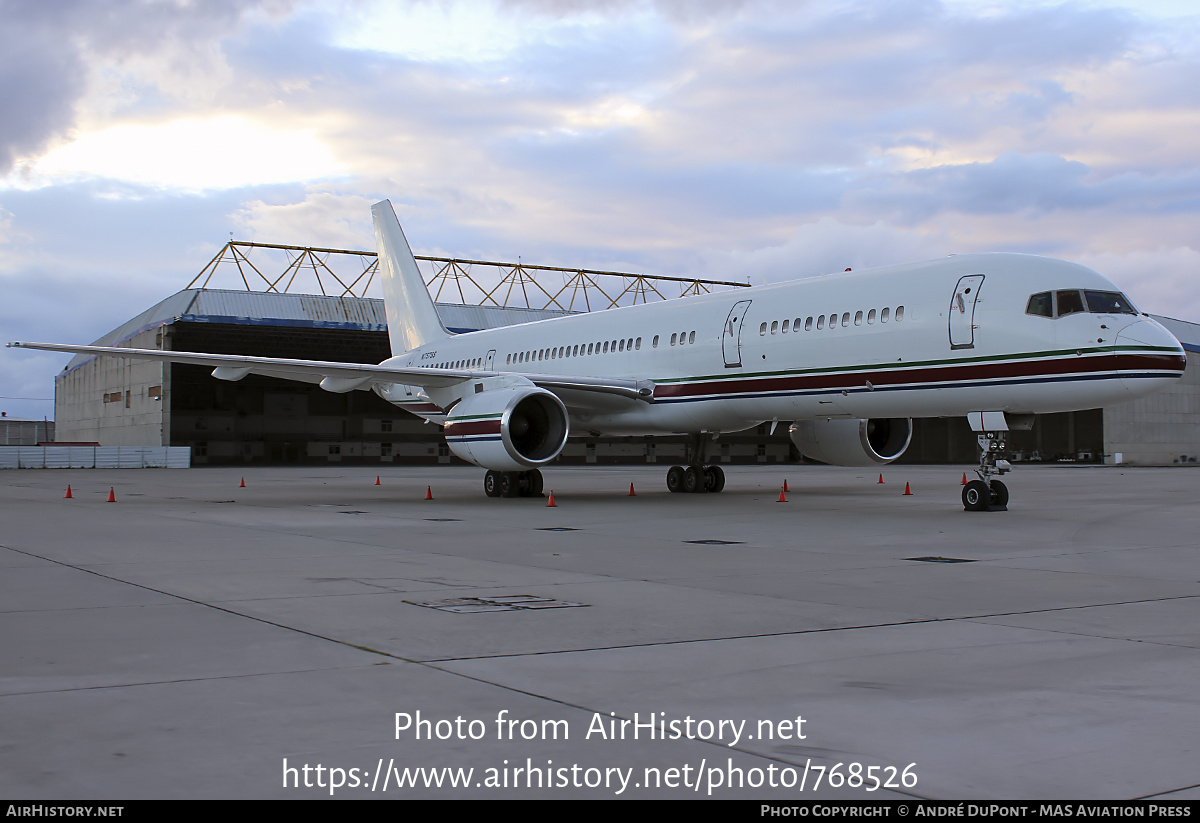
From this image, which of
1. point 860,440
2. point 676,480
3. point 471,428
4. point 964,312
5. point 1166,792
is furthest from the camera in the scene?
point 676,480

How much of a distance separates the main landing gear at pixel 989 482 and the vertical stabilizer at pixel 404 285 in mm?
16878

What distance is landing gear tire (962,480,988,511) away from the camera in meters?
16.0

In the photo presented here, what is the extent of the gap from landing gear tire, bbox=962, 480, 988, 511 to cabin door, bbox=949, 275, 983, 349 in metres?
2.46

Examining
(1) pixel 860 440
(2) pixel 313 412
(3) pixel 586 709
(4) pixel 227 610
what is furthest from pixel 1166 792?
(2) pixel 313 412

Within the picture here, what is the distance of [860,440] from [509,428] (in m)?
7.11

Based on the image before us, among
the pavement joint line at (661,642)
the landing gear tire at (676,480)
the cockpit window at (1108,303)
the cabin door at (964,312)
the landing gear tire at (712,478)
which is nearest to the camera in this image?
the pavement joint line at (661,642)

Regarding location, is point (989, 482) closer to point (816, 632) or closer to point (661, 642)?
point (816, 632)

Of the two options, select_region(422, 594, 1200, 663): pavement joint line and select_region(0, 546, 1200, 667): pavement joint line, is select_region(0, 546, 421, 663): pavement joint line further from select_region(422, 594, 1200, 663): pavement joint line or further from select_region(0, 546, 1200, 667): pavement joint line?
select_region(422, 594, 1200, 663): pavement joint line

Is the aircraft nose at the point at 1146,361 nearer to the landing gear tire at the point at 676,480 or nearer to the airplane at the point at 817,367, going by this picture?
the airplane at the point at 817,367

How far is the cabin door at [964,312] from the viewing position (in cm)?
1512

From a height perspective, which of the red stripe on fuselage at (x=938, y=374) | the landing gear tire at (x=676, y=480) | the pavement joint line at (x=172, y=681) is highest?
the red stripe on fuselage at (x=938, y=374)

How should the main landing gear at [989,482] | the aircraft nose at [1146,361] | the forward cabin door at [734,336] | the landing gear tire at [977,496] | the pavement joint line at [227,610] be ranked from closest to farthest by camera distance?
the pavement joint line at [227,610]
the aircraft nose at [1146,361]
the main landing gear at [989,482]
the landing gear tire at [977,496]
the forward cabin door at [734,336]

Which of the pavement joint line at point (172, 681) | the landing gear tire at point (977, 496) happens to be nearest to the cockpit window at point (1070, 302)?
the landing gear tire at point (977, 496)

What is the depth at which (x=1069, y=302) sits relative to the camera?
1436cm
